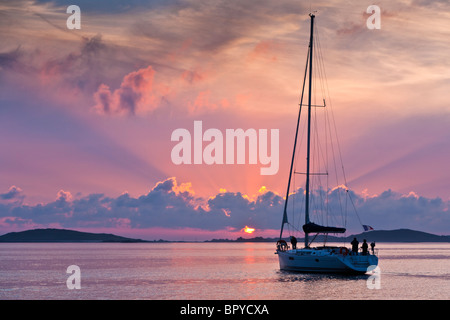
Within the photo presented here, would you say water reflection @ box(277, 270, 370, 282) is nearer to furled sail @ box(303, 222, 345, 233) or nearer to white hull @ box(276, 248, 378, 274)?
white hull @ box(276, 248, 378, 274)

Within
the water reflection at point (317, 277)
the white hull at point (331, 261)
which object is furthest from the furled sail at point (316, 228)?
the water reflection at point (317, 277)

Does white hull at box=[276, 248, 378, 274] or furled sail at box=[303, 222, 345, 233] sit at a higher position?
furled sail at box=[303, 222, 345, 233]

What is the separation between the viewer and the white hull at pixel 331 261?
60.5 meters

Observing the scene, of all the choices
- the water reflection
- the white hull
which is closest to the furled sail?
the white hull

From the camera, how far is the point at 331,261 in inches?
2388

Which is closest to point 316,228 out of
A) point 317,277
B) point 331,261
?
point 331,261

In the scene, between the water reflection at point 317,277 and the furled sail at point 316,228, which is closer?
the water reflection at point 317,277

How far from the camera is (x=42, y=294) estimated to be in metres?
51.8

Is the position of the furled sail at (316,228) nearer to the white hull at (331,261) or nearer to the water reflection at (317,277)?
the white hull at (331,261)

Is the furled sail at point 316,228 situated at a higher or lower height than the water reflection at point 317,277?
higher

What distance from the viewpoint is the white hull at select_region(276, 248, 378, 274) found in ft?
198

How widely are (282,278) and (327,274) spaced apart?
16.0ft
